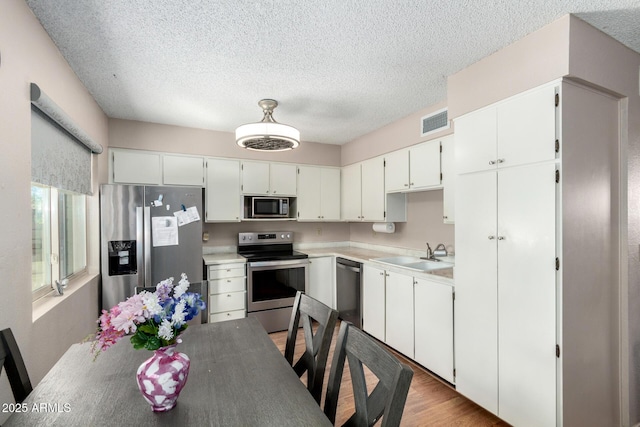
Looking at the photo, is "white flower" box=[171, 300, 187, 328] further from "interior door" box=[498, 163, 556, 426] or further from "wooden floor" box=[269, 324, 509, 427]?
"interior door" box=[498, 163, 556, 426]

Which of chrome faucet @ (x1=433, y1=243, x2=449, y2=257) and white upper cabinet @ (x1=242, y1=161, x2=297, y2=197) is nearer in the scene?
chrome faucet @ (x1=433, y1=243, x2=449, y2=257)

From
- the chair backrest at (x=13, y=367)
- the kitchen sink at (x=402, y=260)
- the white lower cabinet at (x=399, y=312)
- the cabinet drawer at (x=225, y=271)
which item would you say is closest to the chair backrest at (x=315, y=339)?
the chair backrest at (x=13, y=367)

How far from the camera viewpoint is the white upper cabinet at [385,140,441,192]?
2996 millimetres

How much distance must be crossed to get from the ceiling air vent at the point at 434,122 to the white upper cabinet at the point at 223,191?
2.27 metres

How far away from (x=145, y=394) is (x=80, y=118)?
2.37 meters

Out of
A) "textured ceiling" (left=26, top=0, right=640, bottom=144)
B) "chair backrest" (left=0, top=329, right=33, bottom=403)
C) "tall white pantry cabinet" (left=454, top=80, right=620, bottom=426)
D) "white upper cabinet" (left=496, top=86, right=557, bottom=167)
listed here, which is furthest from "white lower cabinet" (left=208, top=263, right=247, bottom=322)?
"white upper cabinet" (left=496, top=86, right=557, bottom=167)

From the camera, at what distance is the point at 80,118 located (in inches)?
96.2

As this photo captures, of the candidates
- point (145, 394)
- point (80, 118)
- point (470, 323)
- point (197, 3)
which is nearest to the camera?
point (145, 394)

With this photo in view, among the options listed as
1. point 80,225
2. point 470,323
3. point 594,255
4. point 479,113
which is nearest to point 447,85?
point 479,113

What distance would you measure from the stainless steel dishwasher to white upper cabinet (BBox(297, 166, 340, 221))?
2.51ft

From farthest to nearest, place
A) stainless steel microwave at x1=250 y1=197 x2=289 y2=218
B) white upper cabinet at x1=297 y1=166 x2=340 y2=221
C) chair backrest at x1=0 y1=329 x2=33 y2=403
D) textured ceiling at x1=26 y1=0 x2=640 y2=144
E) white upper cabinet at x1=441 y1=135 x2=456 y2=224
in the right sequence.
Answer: white upper cabinet at x1=297 y1=166 x2=340 y2=221
stainless steel microwave at x1=250 y1=197 x2=289 y2=218
white upper cabinet at x1=441 y1=135 x2=456 y2=224
textured ceiling at x1=26 y1=0 x2=640 y2=144
chair backrest at x1=0 y1=329 x2=33 y2=403

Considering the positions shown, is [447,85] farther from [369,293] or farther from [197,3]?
[369,293]

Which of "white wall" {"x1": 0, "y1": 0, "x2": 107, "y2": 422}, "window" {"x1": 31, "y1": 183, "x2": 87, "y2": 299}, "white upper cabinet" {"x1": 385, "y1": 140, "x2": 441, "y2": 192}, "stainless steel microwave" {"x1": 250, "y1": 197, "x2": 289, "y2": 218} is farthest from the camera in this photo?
"stainless steel microwave" {"x1": 250, "y1": 197, "x2": 289, "y2": 218}

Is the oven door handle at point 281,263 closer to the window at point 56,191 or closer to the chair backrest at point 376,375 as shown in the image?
the window at point 56,191
